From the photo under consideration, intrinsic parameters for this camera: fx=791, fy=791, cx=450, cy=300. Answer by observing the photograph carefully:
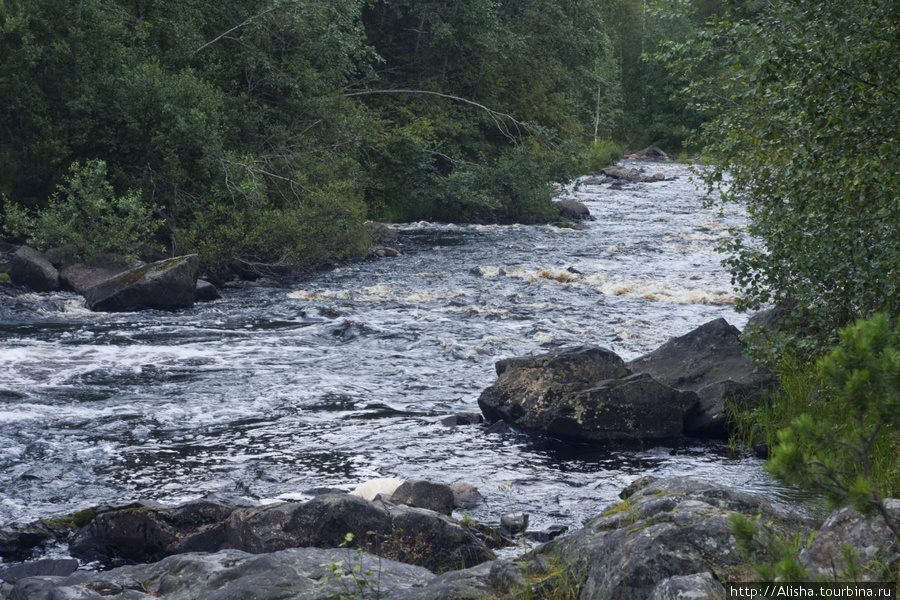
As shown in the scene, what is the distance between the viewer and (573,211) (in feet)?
98.8

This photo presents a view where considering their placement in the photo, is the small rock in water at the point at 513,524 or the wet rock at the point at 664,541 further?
the small rock in water at the point at 513,524

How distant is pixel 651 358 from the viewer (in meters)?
10.9

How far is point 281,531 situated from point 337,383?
17.5ft

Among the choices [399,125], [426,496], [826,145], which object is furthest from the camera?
[399,125]

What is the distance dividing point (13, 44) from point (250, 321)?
8932mm

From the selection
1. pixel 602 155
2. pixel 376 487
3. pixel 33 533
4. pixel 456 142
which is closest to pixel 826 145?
pixel 376 487

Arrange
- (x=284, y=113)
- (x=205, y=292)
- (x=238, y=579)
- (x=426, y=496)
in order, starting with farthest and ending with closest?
1. (x=284, y=113)
2. (x=205, y=292)
3. (x=426, y=496)
4. (x=238, y=579)

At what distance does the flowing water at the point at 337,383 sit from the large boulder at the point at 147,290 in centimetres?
37

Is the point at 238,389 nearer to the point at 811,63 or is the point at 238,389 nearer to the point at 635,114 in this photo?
the point at 811,63

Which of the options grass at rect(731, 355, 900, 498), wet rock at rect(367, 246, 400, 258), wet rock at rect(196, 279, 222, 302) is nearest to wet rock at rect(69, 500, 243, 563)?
grass at rect(731, 355, 900, 498)

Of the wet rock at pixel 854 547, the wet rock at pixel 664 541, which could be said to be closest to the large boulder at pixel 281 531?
the wet rock at pixel 664 541

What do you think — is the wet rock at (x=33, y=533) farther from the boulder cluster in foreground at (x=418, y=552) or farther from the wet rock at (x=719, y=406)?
the wet rock at (x=719, y=406)

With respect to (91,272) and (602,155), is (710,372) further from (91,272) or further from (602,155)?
(602,155)

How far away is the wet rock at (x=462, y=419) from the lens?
951 cm
